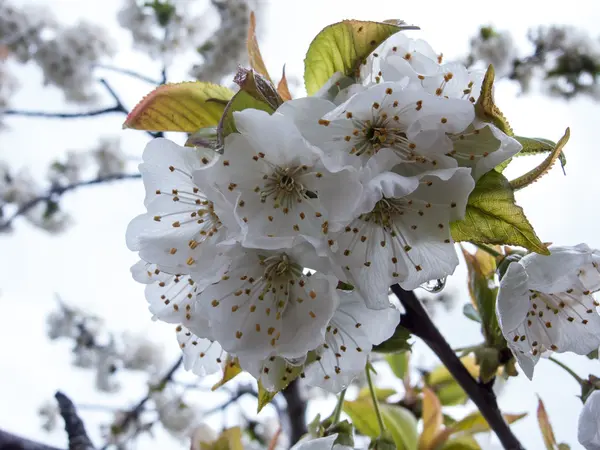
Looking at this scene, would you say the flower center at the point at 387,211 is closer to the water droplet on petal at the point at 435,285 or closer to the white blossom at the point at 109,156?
the water droplet on petal at the point at 435,285

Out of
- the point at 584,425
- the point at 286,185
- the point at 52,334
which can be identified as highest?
the point at 52,334

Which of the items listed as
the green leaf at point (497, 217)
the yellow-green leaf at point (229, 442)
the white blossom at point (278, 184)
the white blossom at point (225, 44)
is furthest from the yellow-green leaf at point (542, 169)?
the white blossom at point (225, 44)

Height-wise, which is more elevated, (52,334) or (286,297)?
(52,334)

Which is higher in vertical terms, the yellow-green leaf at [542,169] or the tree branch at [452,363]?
the yellow-green leaf at [542,169]

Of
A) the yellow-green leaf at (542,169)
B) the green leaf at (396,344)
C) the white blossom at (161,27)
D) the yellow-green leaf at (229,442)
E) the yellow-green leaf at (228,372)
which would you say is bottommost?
the yellow-green leaf at (229,442)

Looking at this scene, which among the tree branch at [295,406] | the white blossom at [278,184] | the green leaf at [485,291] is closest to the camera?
the white blossom at [278,184]

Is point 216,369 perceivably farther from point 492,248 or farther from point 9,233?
point 9,233

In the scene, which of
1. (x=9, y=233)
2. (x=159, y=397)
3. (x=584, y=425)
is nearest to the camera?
(x=584, y=425)

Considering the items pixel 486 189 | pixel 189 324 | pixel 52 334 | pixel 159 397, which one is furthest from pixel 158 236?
pixel 52 334
